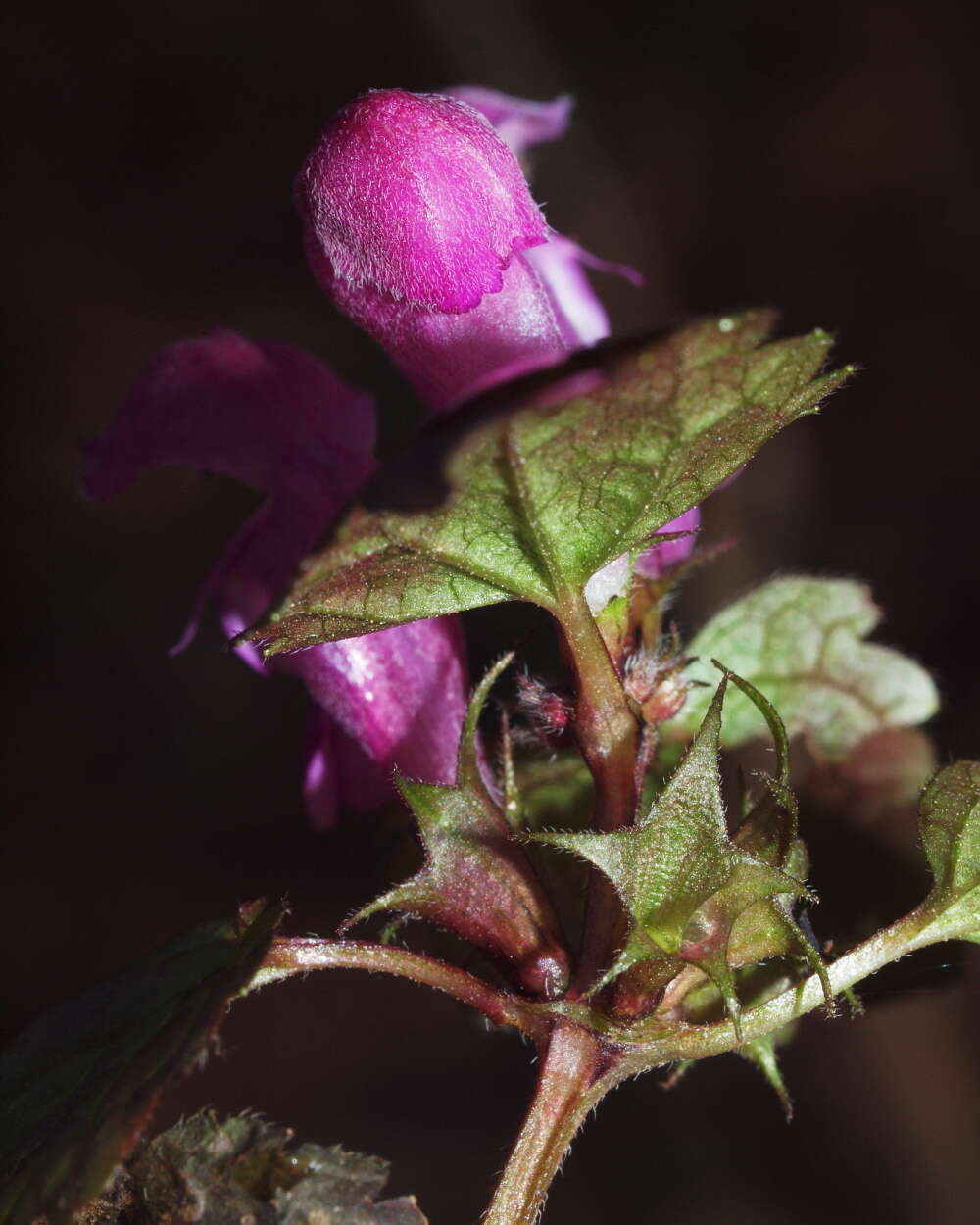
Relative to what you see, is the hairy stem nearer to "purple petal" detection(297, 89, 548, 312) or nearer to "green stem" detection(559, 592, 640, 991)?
"green stem" detection(559, 592, 640, 991)

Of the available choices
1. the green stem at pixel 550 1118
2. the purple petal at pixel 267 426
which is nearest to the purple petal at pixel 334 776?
the purple petal at pixel 267 426

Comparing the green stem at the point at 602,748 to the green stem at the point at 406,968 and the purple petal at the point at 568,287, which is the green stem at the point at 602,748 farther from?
the purple petal at the point at 568,287

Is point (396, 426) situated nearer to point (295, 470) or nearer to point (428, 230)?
point (295, 470)

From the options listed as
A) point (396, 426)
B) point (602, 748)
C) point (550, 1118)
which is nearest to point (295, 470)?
point (602, 748)

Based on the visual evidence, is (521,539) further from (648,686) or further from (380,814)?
(380,814)

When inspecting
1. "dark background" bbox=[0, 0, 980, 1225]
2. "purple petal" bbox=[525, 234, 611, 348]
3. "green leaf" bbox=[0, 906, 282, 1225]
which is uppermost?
"purple petal" bbox=[525, 234, 611, 348]

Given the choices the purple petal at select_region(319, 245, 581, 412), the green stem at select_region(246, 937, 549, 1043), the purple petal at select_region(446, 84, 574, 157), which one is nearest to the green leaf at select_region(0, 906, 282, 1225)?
the green stem at select_region(246, 937, 549, 1043)

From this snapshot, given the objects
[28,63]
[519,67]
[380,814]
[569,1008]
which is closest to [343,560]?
[569,1008]
